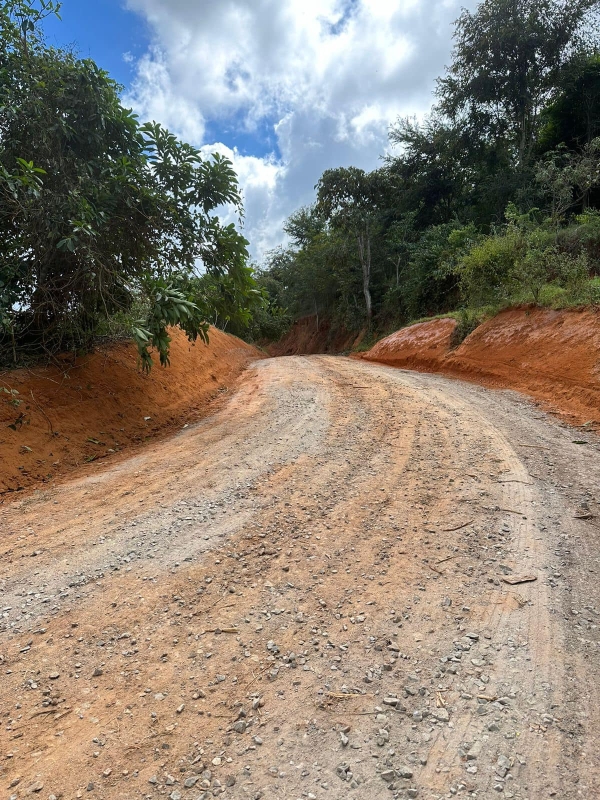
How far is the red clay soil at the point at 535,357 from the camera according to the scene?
7383mm

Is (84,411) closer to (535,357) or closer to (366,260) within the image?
(535,357)

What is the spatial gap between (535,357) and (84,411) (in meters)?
8.64

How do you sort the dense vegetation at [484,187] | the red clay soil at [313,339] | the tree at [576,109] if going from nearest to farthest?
the dense vegetation at [484,187], the tree at [576,109], the red clay soil at [313,339]

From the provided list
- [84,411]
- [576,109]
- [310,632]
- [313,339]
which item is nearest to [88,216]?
[84,411]

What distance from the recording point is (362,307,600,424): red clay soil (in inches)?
291

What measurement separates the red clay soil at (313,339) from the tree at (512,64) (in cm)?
1231

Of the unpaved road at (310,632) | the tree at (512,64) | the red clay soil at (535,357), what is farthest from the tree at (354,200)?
the unpaved road at (310,632)

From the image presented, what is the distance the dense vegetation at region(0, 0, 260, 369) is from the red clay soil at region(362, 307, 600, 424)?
228 inches

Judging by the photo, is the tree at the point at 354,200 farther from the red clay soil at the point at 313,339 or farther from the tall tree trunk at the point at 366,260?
the red clay soil at the point at 313,339

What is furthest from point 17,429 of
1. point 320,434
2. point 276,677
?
point 276,677

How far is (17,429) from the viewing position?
5996mm

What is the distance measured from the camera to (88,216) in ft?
19.7

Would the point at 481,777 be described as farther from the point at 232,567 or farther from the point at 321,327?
the point at 321,327

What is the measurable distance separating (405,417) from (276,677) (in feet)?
16.7
